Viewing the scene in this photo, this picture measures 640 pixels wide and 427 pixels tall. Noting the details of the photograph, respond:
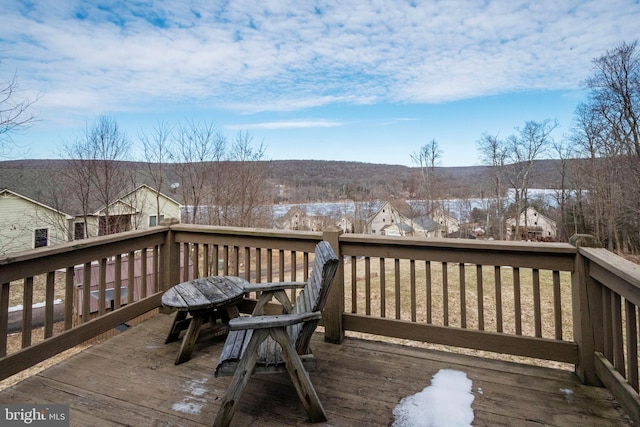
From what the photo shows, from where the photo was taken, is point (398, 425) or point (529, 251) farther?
point (529, 251)

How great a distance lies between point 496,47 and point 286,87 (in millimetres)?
7085

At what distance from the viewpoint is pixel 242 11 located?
582 centimetres

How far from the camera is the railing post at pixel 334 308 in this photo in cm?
249

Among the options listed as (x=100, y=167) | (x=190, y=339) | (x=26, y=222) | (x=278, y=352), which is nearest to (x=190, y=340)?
(x=190, y=339)

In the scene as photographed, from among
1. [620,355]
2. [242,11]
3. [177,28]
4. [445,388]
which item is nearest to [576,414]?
[620,355]

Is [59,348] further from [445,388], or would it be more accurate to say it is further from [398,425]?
[445,388]

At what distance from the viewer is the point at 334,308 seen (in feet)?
8.32

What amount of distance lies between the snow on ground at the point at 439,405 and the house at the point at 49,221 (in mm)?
9867

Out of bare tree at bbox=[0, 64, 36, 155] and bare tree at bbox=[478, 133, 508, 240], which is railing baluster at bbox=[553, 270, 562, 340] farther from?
bare tree at bbox=[478, 133, 508, 240]

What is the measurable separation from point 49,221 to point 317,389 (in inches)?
465

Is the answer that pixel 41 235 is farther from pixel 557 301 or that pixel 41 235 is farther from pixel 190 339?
pixel 557 301

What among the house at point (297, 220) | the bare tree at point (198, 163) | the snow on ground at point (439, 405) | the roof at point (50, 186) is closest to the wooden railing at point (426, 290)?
the snow on ground at point (439, 405)

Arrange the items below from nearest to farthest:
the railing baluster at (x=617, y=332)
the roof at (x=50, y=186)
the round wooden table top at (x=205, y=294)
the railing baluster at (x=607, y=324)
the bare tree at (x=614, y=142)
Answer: the railing baluster at (x=617, y=332), the railing baluster at (x=607, y=324), the round wooden table top at (x=205, y=294), the roof at (x=50, y=186), the bare tree at (x=614, y=142)

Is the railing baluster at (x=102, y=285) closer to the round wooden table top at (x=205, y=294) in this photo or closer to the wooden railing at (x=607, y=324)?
the round wooden table top at (x=205, y=294)
